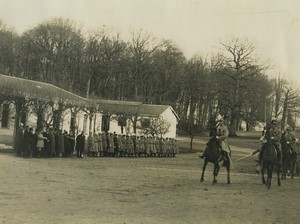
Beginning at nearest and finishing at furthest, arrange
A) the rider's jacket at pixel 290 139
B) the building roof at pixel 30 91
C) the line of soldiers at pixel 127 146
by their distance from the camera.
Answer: the rider's jacket at pixel 290 139 → the line of soldiers at pixel 127 146 → the building roof at pixel 30 91

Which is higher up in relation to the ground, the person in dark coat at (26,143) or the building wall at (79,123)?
the building wall at (79,123)

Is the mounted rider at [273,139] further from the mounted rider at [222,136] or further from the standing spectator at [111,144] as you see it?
the standing spectator at [111,144]

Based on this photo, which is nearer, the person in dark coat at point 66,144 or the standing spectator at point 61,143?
the standing spectator at point 61,143

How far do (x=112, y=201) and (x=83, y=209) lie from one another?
3.89 ft

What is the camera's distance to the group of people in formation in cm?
2103

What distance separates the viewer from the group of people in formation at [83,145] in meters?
21.0

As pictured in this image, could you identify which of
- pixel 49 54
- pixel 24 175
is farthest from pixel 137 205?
pixel 49 54

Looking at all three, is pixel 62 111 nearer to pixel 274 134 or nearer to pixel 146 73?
pixel 274 134

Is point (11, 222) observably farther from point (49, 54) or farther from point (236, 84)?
point (236, 84)

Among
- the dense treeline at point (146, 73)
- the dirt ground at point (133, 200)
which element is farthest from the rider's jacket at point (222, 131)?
the dense treeline at point (146, 73)

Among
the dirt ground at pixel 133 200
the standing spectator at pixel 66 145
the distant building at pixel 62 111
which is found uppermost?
the distant building at pixel 62 111

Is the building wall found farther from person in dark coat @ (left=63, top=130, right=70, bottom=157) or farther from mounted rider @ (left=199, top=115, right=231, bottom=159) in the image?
mounted rider @ (left=199, top=115, right=231, bottom=159)

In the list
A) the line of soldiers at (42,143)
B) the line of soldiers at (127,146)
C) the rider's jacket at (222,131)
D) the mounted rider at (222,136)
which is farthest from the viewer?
the line of soldiers at (127,146)

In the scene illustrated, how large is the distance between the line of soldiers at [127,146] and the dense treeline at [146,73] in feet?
36.8
